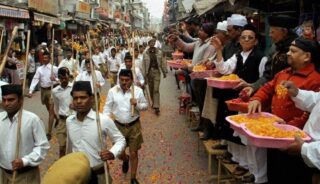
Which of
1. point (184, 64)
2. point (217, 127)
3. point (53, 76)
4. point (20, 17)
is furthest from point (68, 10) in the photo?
point (217, 127)

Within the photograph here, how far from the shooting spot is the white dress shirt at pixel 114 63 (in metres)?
17.8

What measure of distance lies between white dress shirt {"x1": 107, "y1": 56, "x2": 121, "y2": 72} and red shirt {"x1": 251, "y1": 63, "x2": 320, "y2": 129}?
1315 cm

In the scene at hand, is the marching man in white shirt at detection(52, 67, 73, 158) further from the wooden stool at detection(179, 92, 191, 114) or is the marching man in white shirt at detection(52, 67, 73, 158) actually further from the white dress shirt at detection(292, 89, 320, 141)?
the white dress shirt at detection(292, 89, 320, 141)

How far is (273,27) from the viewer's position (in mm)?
→ 4977

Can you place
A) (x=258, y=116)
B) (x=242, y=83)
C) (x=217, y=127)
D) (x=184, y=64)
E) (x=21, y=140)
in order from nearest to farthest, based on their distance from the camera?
(x=258, y=116) → (x=21, y=140) → (x=242, y=83) → (x=217, y=127) → (x=184, y=64)

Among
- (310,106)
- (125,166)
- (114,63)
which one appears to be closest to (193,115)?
(125,166)

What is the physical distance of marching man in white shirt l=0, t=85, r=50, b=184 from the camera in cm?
475

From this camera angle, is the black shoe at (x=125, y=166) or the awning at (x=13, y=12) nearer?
the black shoe at (x=125, y=166)

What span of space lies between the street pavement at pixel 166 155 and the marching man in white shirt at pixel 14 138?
9.65 ft

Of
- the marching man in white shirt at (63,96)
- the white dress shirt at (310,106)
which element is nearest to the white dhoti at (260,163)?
the white dress shirt at (310,106)

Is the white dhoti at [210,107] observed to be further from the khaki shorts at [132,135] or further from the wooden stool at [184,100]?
the wooden stool at [184,100]

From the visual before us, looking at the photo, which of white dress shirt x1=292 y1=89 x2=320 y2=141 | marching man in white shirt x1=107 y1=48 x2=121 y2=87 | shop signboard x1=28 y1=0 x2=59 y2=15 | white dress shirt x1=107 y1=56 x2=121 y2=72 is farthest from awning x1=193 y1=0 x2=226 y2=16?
shop signboard x1=28 y1=0 x2=59 y2=15

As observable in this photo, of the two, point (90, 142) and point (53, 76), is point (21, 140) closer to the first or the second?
point (90, 142)

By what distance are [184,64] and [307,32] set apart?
367cm
